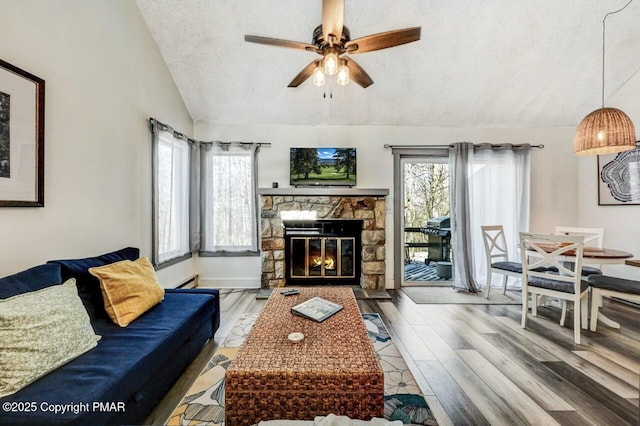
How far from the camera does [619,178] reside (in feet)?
12.2

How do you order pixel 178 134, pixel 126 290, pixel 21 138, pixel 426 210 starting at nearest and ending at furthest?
pixel 21 138 → pixel 126 290 → pixel 178 134 → pixel 426 210

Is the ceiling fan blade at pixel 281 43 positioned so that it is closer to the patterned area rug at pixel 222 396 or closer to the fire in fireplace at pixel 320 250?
the fire in fireplace at pixel 320 250

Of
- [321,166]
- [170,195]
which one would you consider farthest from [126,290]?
[321,166]

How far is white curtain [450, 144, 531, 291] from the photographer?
4078 mm

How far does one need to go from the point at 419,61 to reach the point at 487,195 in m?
2.22

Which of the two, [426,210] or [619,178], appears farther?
[426,210]

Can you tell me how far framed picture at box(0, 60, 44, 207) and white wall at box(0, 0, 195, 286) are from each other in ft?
0.24

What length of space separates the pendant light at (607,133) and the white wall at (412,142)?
168 cm

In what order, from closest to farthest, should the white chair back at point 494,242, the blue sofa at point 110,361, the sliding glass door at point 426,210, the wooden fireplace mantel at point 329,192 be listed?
1. the blue sofa at point 110,361
2. the white chair back at point 494,242
3. the wooden fireplace mantel at point 329,192
4. the sliding glass door at point 426,210

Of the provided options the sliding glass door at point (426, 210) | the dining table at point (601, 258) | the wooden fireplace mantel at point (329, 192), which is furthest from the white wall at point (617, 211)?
the wooden fireplace mantel at point (329, 192)

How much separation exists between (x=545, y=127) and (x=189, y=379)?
5651 millimetres

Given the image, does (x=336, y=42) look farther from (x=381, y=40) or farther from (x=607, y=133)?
(x=607, y=133)

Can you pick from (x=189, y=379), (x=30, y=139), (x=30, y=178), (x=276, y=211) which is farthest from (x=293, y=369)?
(x=276, y=211)

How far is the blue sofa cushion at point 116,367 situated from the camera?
1.13 m
